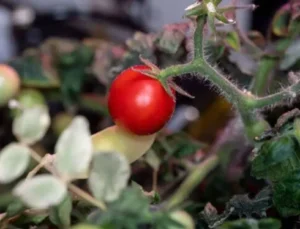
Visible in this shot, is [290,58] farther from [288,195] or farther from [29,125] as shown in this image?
[29,125]

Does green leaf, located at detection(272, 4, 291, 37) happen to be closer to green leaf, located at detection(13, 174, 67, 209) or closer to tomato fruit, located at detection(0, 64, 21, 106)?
tomato fruit, located at detection(0, 64, 21, 106)

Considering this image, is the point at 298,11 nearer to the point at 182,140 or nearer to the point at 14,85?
→ the point at 182,140

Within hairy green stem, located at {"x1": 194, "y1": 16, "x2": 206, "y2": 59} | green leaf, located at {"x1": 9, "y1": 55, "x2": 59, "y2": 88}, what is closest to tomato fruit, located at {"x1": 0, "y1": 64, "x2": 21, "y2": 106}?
green leaf, located at {"x1": 9, "y1": 55, "x2": 59, "y2": 88}

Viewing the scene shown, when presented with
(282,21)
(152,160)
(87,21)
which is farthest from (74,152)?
(87,21)

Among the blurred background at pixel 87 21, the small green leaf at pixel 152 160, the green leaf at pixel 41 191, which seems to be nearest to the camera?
the green leaf at pixel 41 191

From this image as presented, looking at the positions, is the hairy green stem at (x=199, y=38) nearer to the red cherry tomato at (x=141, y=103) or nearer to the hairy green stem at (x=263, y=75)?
the red cherry tomato at (x=141, y=103)

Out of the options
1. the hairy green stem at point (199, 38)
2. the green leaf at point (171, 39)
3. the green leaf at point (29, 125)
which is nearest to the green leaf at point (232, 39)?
the green leaf at point (171, 39)

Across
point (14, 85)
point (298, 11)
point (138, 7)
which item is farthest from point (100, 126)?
point (138, 7)
